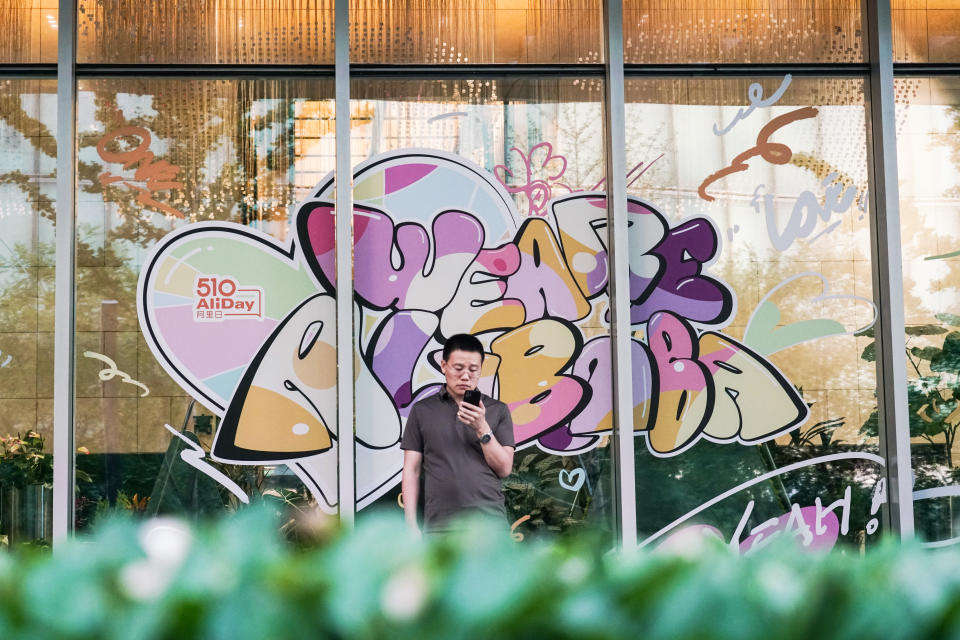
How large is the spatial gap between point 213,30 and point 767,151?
3085 millimetres

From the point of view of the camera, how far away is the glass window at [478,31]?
5.28 meters

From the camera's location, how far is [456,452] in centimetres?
491

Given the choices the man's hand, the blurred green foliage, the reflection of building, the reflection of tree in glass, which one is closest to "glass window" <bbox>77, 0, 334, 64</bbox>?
the reflection of building

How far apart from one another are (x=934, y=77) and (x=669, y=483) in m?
2.70

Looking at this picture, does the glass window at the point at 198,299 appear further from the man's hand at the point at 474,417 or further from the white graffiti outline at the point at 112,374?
the man's hand at the point at 474,417

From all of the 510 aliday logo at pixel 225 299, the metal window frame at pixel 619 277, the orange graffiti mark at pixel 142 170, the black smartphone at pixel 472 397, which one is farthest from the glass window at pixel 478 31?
the black smartphone at pixel 472 397

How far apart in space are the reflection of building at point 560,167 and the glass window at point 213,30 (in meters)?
0.01

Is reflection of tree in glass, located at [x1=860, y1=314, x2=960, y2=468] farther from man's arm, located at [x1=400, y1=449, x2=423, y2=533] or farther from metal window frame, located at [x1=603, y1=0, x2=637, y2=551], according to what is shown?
man's arm, located at [x1=400, y1=449, x2=423, y2=533]

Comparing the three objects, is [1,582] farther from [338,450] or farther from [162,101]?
[162,101]

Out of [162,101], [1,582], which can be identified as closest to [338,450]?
[162,101]

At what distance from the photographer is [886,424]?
17.3 feet

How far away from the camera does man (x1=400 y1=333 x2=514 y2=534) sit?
4.83m

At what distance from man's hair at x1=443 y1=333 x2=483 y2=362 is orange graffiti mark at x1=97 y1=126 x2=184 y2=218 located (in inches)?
61.5

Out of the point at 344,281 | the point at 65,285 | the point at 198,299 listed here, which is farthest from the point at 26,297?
the point at 344,281
